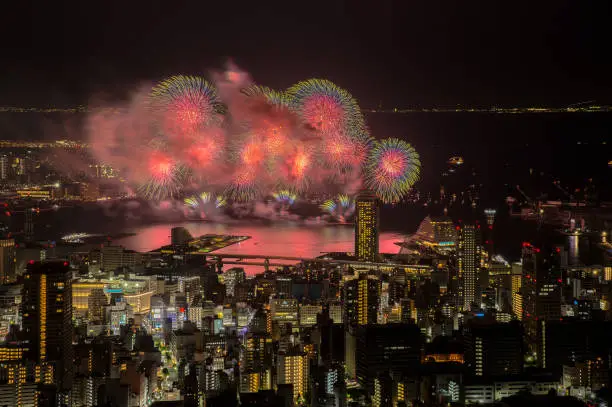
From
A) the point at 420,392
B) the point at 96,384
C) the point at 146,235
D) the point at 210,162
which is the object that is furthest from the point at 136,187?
the point at 420,392

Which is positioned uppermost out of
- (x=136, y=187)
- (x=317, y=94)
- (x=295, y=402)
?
(x=317, y=94)

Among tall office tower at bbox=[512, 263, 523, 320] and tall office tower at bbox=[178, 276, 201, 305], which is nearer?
tall office tower at bbox=[512, 263, 523, 320]

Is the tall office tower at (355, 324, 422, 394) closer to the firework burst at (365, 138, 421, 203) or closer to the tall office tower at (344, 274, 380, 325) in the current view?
the tall office tower at (344, 274, 380, 325)

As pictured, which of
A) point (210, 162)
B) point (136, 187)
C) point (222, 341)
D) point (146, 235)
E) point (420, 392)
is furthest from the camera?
point (146, 235)

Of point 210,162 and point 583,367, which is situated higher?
point 210,162

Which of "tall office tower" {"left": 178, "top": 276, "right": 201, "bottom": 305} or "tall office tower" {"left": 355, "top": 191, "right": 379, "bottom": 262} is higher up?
"tall office tower" {"left": 355, "top": 191, "right": 379, "bottom": 262}

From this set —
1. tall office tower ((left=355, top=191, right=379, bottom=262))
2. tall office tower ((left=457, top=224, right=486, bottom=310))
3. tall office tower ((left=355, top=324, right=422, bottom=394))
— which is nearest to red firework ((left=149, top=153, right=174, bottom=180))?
tall office tower ((left=355, top=191, right=379, bottom=262))

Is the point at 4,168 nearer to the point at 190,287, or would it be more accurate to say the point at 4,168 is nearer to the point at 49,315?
the point at 190,287

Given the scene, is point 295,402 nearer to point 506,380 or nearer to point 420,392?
point 420,392
